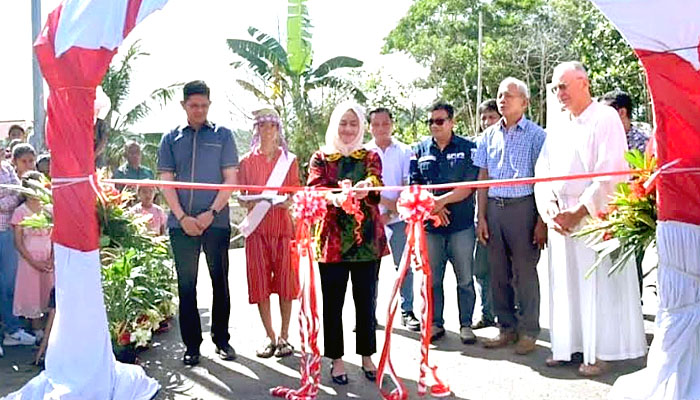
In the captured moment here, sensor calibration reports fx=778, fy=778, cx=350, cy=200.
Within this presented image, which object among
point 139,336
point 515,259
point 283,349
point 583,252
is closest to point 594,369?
point 583,252

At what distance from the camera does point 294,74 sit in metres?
17.1

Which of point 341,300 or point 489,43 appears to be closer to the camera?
point 341,300

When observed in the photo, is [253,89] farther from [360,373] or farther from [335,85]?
[360,373]

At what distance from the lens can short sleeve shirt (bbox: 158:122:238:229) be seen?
565 cm

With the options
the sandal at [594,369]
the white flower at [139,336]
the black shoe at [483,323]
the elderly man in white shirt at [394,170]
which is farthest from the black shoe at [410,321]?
the white flower at [139,336]

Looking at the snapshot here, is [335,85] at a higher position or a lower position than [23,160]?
higher

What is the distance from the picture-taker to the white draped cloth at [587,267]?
5117 millimetres

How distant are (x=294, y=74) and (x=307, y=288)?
41.3 feet

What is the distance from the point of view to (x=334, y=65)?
17547mm

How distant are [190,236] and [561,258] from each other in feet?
8.65

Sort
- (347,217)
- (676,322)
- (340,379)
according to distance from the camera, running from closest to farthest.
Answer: (676,322), (347,217), (340,379)

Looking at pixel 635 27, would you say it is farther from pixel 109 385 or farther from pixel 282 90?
pixel 282 90

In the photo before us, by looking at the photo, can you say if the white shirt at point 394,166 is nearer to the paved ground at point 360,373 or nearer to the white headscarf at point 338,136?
the paved ground at point 360,373

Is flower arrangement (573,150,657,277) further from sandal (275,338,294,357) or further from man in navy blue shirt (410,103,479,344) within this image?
sandal (275,338,294,357)
